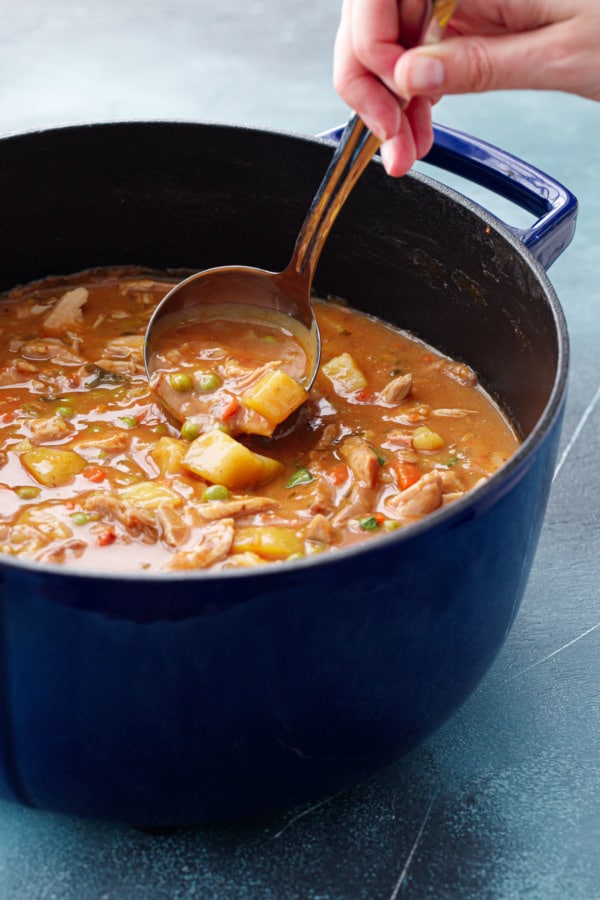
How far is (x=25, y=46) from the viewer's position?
261 inches

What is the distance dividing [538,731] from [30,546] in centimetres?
136

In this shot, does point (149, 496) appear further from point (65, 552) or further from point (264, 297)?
point (264, 297)

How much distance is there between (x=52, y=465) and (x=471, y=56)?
1550mm

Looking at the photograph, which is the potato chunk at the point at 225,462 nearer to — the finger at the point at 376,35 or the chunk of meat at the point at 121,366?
the chunk of meat at the point at 121,366

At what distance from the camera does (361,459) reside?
324 centimetres

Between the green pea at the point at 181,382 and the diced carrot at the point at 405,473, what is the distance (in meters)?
0.65

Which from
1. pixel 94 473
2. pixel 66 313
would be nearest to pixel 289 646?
pixel 94 473

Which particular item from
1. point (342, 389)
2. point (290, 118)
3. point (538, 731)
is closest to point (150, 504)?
point (342, 389)

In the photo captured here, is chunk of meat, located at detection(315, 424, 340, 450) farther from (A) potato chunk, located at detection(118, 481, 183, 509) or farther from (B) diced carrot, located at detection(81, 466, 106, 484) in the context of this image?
(B) diced carrot, located at detection(81, 466, 106, 484)

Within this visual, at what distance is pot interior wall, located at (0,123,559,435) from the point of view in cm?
351

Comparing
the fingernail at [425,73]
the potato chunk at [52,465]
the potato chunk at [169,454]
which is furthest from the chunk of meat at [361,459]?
the fingernail at [425,73]

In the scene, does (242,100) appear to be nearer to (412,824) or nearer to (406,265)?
(406,265)

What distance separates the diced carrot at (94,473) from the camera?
3.18 meters

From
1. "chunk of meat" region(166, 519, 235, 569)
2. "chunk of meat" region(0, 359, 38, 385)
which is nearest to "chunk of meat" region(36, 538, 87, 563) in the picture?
"chunk of meat" region(166, 519, 235, 569)
